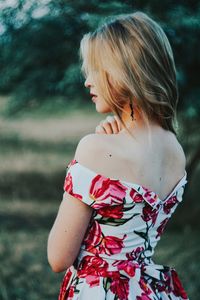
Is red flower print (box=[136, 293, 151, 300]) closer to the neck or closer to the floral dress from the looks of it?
the floral dress

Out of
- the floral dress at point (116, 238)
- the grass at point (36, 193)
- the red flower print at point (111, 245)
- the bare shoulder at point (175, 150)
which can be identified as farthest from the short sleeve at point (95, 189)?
the grass at point (36, 193)

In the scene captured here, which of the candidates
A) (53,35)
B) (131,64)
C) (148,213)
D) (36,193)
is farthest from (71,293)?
(53,35)

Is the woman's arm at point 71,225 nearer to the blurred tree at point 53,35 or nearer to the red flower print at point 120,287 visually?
the red flower print at point 120,287

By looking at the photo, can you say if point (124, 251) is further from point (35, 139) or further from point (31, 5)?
point (31, 5)

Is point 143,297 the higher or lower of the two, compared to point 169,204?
lower

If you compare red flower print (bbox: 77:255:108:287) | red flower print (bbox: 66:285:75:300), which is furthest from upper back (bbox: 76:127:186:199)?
red flower print (bbox: 66:285:75:300)

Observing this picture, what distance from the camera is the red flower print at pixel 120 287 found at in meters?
1.79

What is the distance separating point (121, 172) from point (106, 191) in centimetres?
6

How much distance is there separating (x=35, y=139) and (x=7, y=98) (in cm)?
20

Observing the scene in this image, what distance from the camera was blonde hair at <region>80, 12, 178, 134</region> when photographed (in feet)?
5.66

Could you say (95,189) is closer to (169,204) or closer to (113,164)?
(113,164)

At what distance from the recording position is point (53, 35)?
8.82 feet

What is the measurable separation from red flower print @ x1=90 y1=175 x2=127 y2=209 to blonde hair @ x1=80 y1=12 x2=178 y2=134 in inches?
7.4

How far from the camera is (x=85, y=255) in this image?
1.83 meters
